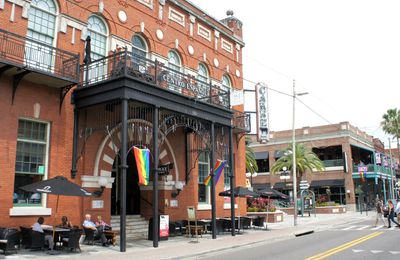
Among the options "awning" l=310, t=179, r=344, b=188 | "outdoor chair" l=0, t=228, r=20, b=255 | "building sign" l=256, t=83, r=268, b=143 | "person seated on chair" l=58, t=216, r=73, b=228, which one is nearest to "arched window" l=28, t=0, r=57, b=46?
"person seated on chair" l=58, t=216, r=73, b=228

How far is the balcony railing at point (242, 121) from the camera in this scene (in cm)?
2534

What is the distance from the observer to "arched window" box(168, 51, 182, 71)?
72.0 feet

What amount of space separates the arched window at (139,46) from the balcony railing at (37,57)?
4489mm

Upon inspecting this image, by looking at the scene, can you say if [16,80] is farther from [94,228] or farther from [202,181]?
[202,181]


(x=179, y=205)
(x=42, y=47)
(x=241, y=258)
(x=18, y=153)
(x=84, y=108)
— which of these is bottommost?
(x=241, y=258)

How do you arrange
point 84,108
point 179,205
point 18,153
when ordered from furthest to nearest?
point 179,205, point 84,108, point 18,153

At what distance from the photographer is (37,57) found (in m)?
14.8

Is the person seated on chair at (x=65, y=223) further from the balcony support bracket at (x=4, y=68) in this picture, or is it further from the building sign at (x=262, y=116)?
the building sign at (x=262, y=116)

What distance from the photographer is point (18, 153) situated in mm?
14094

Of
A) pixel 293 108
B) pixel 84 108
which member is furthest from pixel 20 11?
pixel 293 108

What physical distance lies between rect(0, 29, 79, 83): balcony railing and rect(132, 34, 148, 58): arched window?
14.7ft

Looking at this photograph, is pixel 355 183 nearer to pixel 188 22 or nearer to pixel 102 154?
pixel 188 22

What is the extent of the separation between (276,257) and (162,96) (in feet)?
25.8

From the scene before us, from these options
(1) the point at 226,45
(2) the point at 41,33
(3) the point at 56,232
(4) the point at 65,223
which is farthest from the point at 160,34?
(3) the point at 56,232
